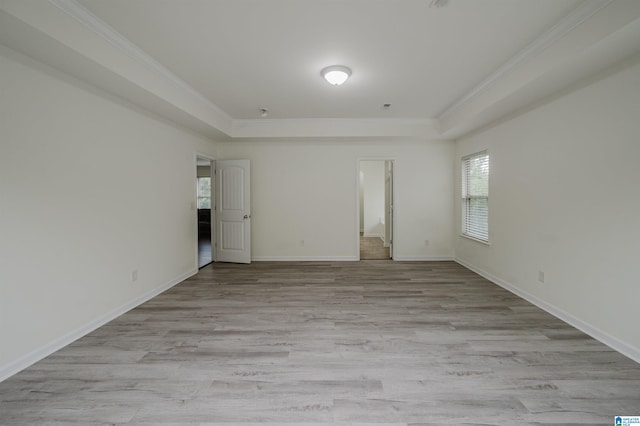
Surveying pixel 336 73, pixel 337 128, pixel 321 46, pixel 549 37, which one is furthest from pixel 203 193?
pixel 549 37

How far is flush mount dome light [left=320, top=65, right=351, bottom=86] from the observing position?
2898mm

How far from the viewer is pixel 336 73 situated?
2924 millimetres

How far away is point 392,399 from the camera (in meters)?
1.72

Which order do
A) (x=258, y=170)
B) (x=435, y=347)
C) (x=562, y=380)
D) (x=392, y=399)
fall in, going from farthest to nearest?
1. (x=258, y=170)
2. (x=435, y=347)
3. (x=562, y=380)
4. (x=392, y=399)

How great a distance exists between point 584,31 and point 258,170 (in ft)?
15.5

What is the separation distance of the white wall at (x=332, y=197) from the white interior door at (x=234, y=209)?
278 millimetres

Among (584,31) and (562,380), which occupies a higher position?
(584,31)

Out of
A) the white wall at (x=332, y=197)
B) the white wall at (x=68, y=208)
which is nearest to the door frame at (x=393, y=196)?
the white wall at (x=332, y=197)

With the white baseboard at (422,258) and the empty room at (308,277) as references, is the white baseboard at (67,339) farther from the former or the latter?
the white baseboard at (422,258)

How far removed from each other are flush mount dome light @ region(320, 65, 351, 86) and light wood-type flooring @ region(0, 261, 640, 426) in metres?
2.61

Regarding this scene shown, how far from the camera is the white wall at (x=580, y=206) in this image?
2.19 metres

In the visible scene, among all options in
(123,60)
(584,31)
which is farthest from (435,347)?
(123,60)

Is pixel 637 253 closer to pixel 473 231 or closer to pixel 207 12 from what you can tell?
pixel 473 231

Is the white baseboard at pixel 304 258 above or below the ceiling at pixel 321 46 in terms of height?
below
